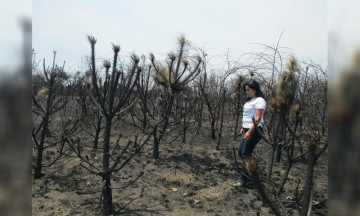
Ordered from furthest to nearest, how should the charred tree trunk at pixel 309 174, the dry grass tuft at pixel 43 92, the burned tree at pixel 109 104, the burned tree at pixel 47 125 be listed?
the dry grass tuft at pixel 43 92 → the burned tree at pixel 47 125 → the burned tree at pixel 109 104 → the charred tree trunk at pixel 309 174

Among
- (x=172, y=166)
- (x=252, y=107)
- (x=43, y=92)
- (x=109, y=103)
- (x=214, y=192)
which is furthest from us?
(x=43, y=92)

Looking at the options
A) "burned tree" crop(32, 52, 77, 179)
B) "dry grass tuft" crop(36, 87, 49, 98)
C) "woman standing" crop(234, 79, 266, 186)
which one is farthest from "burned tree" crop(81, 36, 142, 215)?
"dry grass tuft" crop(36, 87, 49, 98)

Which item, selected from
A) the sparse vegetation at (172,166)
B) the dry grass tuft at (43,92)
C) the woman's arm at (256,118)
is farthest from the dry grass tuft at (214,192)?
the dry grass tuft at (43,92)

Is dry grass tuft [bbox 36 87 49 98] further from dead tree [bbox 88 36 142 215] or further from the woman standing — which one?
the woman standing

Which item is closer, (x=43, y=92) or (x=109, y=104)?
(x=109, y=104)

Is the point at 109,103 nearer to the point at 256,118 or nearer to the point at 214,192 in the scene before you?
the point at 256,118

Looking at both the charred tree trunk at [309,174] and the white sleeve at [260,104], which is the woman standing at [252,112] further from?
the charred tree trunk at [309,174]

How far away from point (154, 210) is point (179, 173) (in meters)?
1.40

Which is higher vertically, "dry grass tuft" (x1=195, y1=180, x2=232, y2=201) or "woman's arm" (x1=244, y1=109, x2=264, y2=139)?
"woman's arm" (x1=244, y1=109, x2=264, y2=139)

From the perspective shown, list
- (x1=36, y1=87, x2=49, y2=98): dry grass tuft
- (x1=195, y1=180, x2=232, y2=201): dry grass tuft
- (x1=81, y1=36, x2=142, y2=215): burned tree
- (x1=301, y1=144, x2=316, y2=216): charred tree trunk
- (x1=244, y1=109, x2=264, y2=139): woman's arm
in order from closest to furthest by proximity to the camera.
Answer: (x1=301, y1=144, x2=316, y2=216): charred tree trunk, (x1=81, y1=36, x2=142, y2=215): burned tree, (x1=244, y1=109, x2=264, y2=139): woman's arm, (x1=195, y1=180, x2=232, y2=201): dry grass tuft, (x1=36, y1=87, x2=49, y2=98): dry grass tuft

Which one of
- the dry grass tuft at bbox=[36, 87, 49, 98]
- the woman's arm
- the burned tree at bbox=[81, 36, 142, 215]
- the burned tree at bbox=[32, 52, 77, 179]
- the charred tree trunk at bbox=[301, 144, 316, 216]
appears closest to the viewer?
the charred tree trunk at bbox=[301, 144, 316, 216]

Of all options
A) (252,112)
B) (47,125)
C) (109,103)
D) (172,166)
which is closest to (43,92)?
(47,125)

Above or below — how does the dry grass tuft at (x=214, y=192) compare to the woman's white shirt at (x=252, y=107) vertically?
below

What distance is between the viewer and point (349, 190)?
1.76ft
